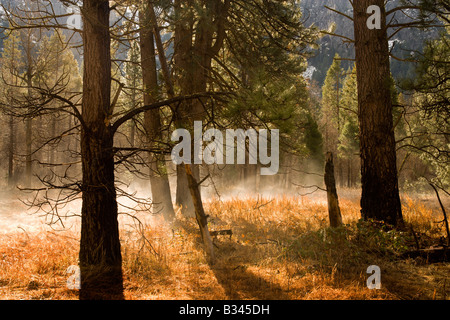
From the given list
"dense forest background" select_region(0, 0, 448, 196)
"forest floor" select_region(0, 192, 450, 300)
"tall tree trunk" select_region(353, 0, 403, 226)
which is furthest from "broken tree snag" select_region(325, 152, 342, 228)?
"dense forest background" select_region(0, 0, 448, 196)

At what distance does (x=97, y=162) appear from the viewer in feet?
15.3

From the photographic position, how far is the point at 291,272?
4.91m

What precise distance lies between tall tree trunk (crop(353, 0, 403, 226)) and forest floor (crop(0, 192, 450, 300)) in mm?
642

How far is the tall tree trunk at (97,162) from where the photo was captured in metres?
4.66

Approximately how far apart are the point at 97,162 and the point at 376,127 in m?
5.54

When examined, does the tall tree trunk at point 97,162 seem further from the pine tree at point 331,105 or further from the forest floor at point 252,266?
the pine tree at point 331,105

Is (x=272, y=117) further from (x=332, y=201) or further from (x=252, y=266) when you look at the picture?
(x=332, y=201)

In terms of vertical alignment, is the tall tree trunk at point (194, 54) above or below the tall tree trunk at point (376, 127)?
above

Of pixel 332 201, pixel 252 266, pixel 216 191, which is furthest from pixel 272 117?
pixel 332 201

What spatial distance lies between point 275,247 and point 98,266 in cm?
339

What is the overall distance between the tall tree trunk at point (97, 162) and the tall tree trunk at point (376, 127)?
5179 millimetres

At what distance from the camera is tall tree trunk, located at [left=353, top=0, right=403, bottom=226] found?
6562 millimetres
